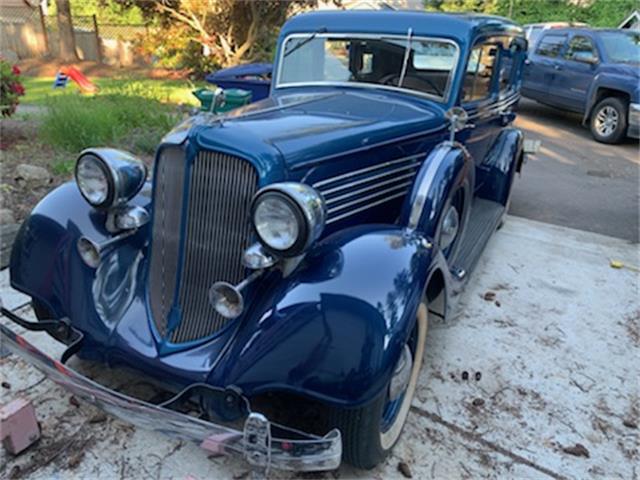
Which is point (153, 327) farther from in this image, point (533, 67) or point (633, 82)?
point (533, 67)

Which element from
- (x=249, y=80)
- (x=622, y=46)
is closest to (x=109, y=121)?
(x=249, y=80)

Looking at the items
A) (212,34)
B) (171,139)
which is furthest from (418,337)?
(212,34)

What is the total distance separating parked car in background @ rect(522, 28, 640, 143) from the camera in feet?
28.7

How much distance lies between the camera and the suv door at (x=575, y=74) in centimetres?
943

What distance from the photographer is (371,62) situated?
3.54m

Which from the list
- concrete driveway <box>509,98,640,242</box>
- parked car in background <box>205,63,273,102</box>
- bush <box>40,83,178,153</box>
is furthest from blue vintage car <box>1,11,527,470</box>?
bush <box>40,83,178,153</box>

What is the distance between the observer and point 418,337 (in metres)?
2.45

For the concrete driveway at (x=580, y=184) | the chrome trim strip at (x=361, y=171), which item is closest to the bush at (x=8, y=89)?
the chrome trim strip at (x=361, y=171)

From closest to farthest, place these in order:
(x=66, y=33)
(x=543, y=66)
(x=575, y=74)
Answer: (x=575, y=74), (x=543, y=66), (x=66, y=33)

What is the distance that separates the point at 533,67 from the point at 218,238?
34.1 ft

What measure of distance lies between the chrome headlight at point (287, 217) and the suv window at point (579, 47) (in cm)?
964

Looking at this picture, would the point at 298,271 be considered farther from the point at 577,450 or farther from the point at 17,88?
the point at 17,88

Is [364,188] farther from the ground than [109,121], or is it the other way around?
[364,188]

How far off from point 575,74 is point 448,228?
27.7 ft
